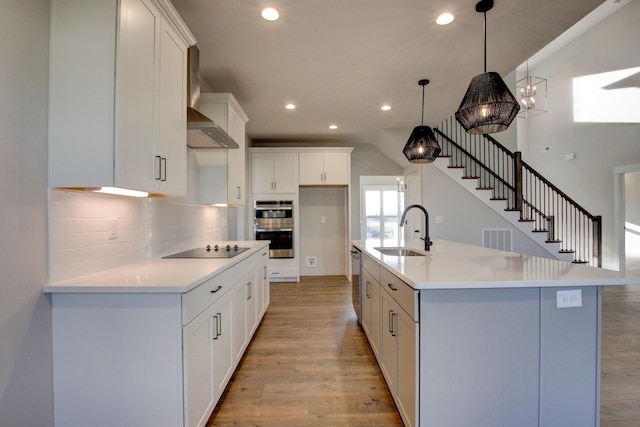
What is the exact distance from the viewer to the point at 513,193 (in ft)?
16.6

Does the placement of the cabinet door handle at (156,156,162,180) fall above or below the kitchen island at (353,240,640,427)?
above

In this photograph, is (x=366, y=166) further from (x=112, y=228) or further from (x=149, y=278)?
(x=149, y=278)

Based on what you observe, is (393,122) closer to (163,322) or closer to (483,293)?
(483,293)

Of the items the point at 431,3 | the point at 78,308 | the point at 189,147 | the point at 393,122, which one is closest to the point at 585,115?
the point at 393,122

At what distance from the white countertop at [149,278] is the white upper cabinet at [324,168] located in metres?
3.29

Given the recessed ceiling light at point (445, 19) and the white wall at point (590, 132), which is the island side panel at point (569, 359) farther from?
the white wall at point (590, 132)

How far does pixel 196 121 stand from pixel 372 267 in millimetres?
1839

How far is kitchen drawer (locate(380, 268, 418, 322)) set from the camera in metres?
1.38

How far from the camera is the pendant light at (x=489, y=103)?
1.82 meters

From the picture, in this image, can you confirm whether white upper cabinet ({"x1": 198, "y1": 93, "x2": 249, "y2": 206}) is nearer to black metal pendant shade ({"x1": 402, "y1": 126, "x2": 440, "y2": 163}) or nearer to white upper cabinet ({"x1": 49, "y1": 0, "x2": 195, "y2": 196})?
white upper cabinet ({"x1": 49, "y1": 0, "x2": 195, "y2": 196})

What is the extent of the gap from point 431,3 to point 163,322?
2.56 m

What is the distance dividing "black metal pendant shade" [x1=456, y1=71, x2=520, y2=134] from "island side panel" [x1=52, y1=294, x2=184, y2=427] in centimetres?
211

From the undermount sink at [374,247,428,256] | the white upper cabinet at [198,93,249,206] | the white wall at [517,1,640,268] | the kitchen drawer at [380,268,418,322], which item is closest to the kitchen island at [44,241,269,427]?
the kitchen drawer at [380,268,418,322]

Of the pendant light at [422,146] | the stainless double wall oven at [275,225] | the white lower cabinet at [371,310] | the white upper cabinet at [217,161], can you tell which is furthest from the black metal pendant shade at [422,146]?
the stainless double wall oven at [275,225]
